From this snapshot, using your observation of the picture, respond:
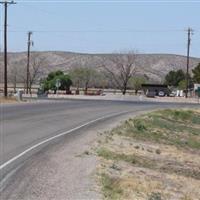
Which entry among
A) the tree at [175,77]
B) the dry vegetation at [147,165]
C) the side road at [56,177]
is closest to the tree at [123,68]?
the tree at [175,77]

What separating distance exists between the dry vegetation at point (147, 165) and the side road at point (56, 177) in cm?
33

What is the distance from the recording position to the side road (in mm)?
11146

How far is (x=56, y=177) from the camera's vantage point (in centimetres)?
1311

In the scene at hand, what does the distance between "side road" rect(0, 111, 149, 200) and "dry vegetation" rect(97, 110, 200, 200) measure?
33 cm

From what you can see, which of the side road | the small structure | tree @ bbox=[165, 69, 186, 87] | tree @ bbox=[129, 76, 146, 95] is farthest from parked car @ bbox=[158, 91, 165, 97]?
the side road

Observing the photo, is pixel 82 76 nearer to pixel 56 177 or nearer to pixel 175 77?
pixel 175 77

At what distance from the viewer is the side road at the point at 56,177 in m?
11.1

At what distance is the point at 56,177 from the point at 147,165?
4771mm

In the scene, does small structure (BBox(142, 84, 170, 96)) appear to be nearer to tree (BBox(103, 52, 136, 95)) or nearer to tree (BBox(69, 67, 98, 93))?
tree (BBox(103, 52, 136, 95))

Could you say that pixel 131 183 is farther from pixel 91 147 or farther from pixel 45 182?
pixel 91 147

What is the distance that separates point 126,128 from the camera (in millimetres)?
30250

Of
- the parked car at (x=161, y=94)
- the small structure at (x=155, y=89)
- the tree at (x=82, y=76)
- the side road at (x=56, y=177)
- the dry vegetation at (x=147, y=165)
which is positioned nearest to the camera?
the side road at (x=56, y=177)

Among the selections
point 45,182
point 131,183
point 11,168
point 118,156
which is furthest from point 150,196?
point 118,156

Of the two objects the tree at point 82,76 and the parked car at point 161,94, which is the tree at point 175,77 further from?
the parked car at point 161,94
